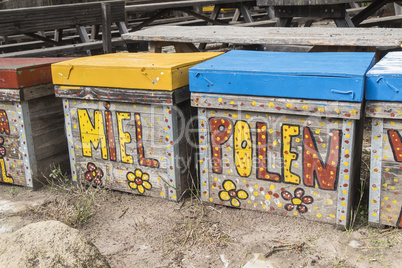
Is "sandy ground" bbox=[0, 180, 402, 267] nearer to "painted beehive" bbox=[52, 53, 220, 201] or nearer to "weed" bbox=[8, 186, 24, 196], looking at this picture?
"painted beehive" bbox=[52, 53, 220, 201]

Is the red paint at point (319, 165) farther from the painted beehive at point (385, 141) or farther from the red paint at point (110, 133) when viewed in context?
the red paint at point (110, 133)

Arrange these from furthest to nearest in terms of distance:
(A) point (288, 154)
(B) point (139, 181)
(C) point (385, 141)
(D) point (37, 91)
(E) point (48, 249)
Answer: (D) point (37, 91) → (B) point (139, 181) → (A) point (288, 154) → (C) point (385, 141) → (E) point (48, 249)

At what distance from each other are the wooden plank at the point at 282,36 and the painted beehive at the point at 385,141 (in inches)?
26.8

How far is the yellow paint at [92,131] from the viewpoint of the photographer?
297cm

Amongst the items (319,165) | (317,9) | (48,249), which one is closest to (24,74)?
(48,249)

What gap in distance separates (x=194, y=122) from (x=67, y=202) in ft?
3.36

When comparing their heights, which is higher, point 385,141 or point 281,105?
point 281,105

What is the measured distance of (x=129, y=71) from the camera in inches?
106

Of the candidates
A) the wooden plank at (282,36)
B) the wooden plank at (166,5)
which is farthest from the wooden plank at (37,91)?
the wooden plank at (166,5)

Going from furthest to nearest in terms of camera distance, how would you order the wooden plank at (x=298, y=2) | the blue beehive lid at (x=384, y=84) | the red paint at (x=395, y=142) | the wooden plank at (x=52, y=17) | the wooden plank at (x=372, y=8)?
the wooden plank at (x=372, y=8)
the wooden plank at (x=52, y=17)
the wooden plank at (x=298, y=2)
the red paint at (x=395, y=142)
the blue beehive lid at (x=384, y=84)

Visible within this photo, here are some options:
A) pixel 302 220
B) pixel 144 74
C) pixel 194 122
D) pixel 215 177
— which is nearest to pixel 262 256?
pixel 302 220

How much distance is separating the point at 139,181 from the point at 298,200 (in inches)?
42.8

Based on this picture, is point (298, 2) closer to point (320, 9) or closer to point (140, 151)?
point (320, 9)

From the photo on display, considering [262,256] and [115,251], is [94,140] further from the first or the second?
[262,256]
